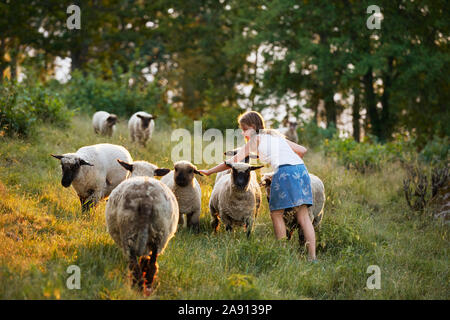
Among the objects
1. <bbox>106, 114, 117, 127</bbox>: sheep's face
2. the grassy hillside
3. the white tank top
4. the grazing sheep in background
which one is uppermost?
<bbox>106, 114, 117, 127</bbox>: sheep's face

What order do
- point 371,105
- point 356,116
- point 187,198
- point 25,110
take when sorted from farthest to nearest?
point 356,116
point 371,105
point 25,110
point 187,198

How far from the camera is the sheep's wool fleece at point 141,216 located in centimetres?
435

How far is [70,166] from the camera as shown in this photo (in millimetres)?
6949

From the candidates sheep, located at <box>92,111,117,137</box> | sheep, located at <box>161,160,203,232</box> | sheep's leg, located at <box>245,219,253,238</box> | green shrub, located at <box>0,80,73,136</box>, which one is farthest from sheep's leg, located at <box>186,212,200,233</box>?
sheep, located at <box>92,111,117,137</box>

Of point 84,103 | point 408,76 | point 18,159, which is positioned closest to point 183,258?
point 18,159

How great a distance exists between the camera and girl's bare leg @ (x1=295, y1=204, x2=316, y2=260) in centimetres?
616

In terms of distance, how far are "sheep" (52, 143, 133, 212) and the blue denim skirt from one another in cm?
313

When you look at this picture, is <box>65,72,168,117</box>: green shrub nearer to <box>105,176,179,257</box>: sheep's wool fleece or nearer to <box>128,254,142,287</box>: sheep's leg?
<box>105,176,179,257</box>: sheep's wool fleece

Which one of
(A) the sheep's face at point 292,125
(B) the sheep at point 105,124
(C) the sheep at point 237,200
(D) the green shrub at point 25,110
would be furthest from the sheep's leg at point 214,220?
(A) the sheep's face at point 292,125

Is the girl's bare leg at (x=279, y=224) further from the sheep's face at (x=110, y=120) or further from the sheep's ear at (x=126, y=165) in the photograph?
the sheep's face at (x=110, y=120)

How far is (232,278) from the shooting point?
464 centimetres

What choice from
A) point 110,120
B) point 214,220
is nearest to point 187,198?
point 214,220

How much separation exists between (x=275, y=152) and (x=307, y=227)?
47.8 inches

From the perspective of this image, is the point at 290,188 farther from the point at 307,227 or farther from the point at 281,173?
the point at 307,227
